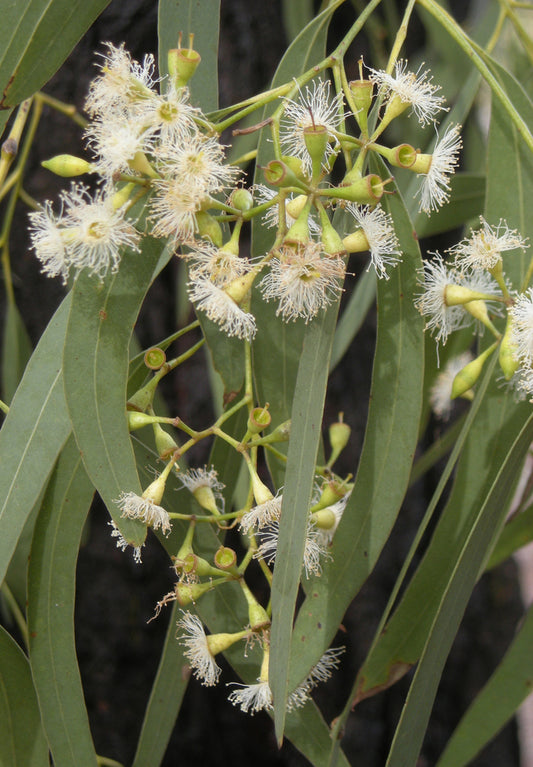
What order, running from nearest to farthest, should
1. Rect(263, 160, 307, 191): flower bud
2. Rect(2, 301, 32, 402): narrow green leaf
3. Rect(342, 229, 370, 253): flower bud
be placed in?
Rect(263, 160, 307, 191): flower bud
Rect(342, 229, 370, 253): flower bud
Rect(2, 301, 32, 402): narrow green leaf

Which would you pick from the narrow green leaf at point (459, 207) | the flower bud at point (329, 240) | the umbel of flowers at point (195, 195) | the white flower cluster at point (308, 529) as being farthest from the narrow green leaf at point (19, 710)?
the narrow green leaf at point (459, 207)

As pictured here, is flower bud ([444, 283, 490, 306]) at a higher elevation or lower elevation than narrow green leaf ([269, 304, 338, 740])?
higher

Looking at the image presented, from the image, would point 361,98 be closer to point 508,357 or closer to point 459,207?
point 508,357

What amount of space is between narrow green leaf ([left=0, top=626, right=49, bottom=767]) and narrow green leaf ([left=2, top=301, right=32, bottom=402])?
58cm

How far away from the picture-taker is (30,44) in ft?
2.62

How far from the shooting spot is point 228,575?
32.7 inches

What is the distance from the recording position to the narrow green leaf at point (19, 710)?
0.94 m

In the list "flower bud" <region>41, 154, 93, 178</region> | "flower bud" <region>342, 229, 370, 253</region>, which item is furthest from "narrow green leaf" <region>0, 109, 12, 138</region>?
"flower bud" <region>342, 229, 370, 253</region>

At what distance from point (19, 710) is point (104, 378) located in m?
0.48

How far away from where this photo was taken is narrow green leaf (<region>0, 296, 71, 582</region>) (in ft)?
2.60

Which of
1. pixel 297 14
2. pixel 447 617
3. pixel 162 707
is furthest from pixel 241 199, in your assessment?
pixel 297 14

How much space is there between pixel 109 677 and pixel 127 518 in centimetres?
104

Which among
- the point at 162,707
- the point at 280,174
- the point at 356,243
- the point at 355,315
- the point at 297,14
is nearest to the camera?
the point at 280,174

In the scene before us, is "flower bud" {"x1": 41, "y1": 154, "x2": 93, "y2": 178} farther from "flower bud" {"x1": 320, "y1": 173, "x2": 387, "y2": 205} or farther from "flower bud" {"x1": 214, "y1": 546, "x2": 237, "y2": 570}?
"flower bud" {"x1": 214, "y1": 546, "x2": 237, "y2": 570}
